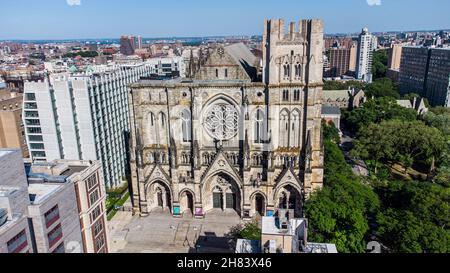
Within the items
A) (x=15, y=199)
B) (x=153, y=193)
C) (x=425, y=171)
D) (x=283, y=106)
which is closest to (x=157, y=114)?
(x=153, y=193)

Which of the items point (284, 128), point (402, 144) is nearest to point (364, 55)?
point (402, 144)

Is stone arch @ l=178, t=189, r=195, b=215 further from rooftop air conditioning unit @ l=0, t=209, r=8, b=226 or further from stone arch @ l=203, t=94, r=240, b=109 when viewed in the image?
rooftop air conditioning unit @ l=0, t=209, r=8, b=226

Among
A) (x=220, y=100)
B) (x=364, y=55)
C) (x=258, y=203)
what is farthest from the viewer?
(x=364, y=55)

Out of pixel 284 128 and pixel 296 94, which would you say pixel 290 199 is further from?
pixel 296 94

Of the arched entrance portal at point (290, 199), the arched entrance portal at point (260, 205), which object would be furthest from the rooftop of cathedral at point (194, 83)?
the arched entrance portal at point (260, 205)

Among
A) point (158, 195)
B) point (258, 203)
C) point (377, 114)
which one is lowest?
point (258, 203)

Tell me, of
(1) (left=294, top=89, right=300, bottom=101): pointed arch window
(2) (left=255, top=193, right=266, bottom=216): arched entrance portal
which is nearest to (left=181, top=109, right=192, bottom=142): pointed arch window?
(2) (left=255, top=193, right=266, bottom=216): arched entrance portal
